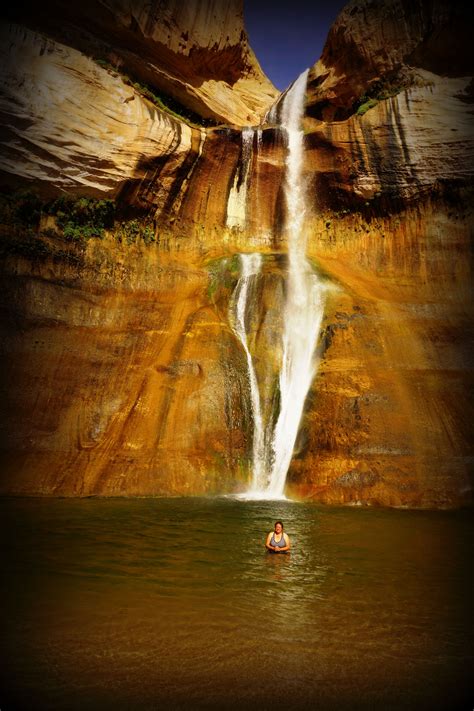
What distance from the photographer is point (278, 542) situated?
8.05 m

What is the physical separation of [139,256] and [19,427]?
9470 millimetres

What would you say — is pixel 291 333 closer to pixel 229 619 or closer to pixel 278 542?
pixel 278 542

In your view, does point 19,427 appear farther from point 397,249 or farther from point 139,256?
point 397,249

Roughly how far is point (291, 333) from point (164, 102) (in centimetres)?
1451

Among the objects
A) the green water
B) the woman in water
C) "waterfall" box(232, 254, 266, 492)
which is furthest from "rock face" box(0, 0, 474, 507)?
the woman in water

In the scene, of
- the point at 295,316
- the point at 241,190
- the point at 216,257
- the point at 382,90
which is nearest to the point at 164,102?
the point at 241,190

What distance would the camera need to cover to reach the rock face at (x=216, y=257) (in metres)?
14.1

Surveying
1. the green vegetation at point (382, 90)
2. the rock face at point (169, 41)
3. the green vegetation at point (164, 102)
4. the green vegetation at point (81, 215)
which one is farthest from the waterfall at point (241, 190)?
the green vegetation at point (81, 215)

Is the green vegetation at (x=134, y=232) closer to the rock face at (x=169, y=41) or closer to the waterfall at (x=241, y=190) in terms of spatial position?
the waterfall at (x=241, y=190)

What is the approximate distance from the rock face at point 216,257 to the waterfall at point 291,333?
1.41ft

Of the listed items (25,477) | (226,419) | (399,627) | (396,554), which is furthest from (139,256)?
(399,627)

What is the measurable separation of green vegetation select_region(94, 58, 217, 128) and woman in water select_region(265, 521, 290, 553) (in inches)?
806

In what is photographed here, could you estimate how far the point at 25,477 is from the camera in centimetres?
1345

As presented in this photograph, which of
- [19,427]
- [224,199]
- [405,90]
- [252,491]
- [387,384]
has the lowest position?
[252,491]
